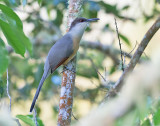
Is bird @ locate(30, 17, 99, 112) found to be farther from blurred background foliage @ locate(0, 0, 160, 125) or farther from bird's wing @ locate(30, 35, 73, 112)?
blurred background foliage @ locate(0, 0, 160, 125)

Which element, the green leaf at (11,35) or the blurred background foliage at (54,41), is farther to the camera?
the blurred background foliage at (54,41)

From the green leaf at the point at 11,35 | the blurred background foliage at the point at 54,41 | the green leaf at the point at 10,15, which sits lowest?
the blurred background foliage at the point at 54,41

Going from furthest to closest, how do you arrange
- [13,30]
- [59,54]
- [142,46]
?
[59,54]
[142,46]
[13,30]

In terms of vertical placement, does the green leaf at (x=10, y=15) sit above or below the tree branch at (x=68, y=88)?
above

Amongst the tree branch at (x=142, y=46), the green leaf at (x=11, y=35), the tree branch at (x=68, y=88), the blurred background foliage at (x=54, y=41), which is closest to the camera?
the green leaf at (x=11, y=35)

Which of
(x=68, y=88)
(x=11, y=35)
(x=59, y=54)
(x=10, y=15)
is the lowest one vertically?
(x=68, y=88)

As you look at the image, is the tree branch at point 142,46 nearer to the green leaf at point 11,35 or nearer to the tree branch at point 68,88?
the tree branch at point 68,88

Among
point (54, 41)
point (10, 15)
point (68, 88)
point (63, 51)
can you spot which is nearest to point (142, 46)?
point (68, 88)

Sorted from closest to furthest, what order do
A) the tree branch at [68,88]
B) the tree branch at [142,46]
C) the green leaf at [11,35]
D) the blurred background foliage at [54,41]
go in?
the green leaf at [11,35], the tree branch at [142,46], the tree branch at [68,88], the blurred background foliage at [54,41]

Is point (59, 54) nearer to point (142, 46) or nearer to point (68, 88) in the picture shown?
point (68, 88)

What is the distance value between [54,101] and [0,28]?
15.2 feet

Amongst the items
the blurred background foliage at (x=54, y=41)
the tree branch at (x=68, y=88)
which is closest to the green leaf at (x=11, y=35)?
the tree branch at (x=68, y=88)

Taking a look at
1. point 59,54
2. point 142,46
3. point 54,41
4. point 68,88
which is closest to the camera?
point 142,46

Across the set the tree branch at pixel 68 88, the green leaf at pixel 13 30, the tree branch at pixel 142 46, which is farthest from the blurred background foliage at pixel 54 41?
the green leaf at pixel 13 30
